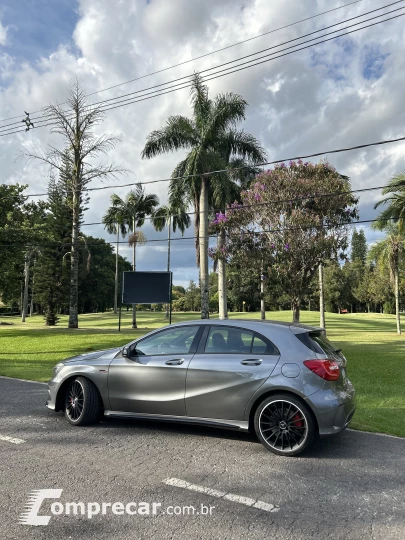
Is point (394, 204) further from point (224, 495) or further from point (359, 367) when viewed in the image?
point (224, 495)

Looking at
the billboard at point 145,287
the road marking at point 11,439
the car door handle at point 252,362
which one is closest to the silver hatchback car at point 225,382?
the car door handle at point 252,362

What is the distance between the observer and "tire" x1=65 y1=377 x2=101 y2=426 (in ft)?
18.6

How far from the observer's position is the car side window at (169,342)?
552cm

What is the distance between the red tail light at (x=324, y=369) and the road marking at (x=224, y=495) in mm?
1613

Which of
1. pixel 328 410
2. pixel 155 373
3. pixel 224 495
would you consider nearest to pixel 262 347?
pixel 328 410

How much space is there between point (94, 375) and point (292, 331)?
2683mm

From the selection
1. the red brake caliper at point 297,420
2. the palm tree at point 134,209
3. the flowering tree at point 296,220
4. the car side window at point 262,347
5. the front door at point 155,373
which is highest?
the palm tree at point 134,209

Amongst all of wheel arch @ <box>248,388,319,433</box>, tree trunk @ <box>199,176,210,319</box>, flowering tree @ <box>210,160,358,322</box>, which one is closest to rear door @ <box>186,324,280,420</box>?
wheel arch @ <box>248,388,319,433</box>

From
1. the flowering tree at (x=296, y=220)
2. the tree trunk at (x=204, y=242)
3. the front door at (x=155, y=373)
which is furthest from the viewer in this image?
the tree trunk at (x=204, y=242)

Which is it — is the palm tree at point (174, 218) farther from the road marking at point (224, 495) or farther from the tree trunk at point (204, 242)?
the road marking at point (224, 495)

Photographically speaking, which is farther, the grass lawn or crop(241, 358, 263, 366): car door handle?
the grass lawn

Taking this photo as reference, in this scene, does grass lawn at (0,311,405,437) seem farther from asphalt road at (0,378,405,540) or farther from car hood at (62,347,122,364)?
car hood at (62,347,122,364)

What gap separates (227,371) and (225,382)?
0.13 meters

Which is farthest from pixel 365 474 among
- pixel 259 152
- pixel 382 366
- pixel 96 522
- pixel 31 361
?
pixel 259 152
